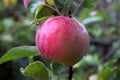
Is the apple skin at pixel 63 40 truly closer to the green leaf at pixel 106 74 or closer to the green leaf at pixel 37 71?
the green leaf at pixel 37 71

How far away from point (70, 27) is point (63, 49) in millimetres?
47

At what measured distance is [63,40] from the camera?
67 centimetres

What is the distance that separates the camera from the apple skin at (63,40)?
0.67 m

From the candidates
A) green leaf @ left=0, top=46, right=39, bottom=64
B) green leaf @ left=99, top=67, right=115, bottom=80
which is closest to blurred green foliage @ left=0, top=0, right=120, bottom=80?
green leaf @ left=99, top=67, right=115, bottom=80

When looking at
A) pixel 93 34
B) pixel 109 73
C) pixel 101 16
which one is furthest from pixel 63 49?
pixel 93 34

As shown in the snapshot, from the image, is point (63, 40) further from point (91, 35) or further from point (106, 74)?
point (91, 35)

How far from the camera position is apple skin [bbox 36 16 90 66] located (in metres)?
0.67

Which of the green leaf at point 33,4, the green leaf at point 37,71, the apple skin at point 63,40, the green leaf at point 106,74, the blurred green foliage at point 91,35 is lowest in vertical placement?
the blurred green foliage at point 91,35

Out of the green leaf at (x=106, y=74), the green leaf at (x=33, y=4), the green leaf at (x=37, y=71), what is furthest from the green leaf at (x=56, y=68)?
the green leaf at (x=106, y=74)

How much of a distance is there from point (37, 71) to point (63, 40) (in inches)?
5.2

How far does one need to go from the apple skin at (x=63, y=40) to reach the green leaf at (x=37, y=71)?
0.07 m

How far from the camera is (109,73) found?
1.14m

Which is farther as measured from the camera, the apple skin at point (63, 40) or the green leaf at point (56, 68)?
the green leaf at point (56, 68)

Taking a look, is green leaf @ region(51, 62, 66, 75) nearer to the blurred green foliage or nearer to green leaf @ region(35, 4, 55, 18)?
green leaf @ region(35, 4, 55, 18)
